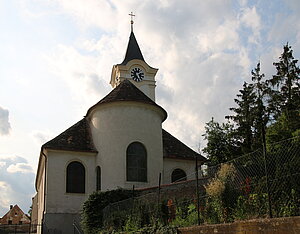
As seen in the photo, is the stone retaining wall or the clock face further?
the clock face

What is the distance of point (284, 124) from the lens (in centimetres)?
3975

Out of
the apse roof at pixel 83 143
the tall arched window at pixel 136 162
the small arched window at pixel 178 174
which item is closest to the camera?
the tall arched window at pixel 136 162

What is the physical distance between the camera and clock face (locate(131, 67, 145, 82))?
45.2m

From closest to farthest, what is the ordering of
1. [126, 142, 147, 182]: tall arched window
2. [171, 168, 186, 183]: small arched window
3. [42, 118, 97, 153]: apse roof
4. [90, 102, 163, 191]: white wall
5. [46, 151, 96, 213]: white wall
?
1. [46, 151, 96, 213]: white wall
2. [90, 102, 163, 191]: white wall
3. [126, 142, 147, 182]: tall arched window
4. [42, 118, 97, 153]: apse roof
5. [171, 168, 186, 183]: small arched window

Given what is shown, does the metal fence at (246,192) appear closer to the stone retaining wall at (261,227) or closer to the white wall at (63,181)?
the stone retaining wall at (261,227)

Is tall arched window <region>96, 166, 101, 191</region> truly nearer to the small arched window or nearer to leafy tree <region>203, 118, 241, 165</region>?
the small arched window

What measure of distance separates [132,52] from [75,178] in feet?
80.7

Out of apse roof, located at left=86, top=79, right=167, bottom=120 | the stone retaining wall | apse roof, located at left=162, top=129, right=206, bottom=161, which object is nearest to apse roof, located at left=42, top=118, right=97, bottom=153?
apse roof, located at left=86, top=79, right=167, bottom=120

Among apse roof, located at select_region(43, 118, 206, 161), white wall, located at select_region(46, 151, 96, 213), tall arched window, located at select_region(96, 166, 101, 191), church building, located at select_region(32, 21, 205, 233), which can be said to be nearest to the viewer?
white wall, located at select_region(46, 151, 96, 213)

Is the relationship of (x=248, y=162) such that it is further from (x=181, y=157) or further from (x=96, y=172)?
(x=181, y=157)

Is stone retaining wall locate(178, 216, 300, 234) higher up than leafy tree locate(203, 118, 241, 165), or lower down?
lower down

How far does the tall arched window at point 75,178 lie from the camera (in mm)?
27328

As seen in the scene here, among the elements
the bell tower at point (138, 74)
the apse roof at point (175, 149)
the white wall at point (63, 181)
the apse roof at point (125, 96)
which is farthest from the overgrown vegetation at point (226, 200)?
the bell tower at point (138, 74)

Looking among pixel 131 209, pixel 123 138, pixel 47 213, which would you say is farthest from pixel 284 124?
pixel 131 209
